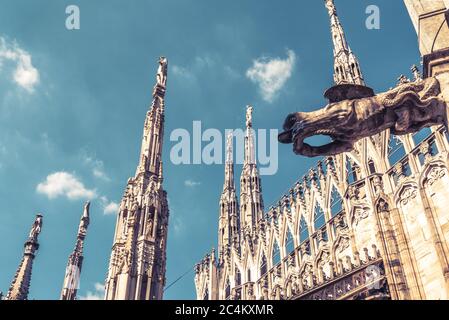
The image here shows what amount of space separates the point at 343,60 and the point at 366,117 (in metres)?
20.3

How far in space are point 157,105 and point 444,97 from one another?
49.4ft

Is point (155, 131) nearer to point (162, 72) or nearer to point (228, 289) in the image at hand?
point (162, 72)

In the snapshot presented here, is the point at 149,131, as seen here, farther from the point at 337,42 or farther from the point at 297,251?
the point at 337,42

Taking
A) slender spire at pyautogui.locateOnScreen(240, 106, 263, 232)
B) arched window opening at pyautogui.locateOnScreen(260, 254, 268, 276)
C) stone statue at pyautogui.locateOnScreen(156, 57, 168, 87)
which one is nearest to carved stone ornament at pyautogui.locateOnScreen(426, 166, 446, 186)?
stone statue at pyautogui.locateOnScreen(156, 57, 168, 87)

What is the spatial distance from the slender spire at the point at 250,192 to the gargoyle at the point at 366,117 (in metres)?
23.1

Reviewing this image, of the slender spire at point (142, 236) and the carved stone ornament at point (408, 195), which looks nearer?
the slender spire at point (142, 236)

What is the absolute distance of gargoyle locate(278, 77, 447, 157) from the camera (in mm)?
4547

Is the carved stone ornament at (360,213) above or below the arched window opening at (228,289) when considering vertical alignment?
below

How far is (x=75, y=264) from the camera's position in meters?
26.3

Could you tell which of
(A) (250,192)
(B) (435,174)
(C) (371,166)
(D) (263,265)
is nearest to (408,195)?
(B) (435,174)

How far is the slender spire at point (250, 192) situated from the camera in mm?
29981

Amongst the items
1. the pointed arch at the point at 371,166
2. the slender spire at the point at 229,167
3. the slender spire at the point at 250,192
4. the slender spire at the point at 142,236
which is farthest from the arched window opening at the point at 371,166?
the slender spire at the point at 229,167

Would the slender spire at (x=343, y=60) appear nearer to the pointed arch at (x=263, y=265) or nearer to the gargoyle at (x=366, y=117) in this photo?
the pointed arch at (x=263, y=265)

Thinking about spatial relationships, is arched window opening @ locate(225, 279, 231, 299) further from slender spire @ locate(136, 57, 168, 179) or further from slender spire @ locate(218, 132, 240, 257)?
slender spire @ locate(136, 57, 168, 179)
